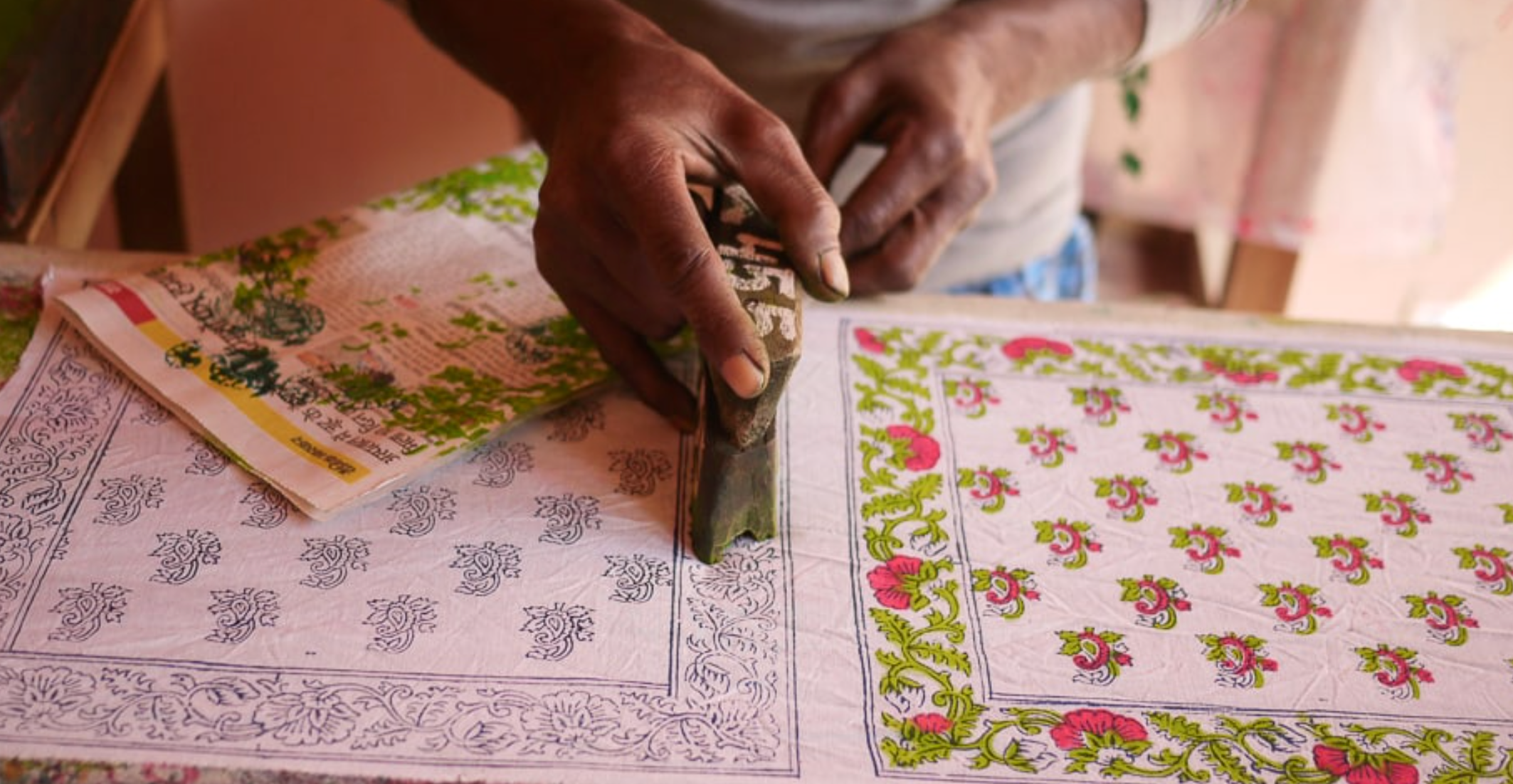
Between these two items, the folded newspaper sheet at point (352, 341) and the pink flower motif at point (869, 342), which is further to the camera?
the pink flower motif at point (869, 342)

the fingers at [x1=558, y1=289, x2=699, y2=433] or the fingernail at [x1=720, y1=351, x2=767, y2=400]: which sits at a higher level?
the fingernail at [x1=720, y1=351, x2=767, y2=400]

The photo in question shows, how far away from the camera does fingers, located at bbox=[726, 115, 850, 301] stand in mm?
780

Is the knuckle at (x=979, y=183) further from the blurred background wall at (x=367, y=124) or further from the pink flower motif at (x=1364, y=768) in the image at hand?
the blurred background wall at (x=367, y=124)

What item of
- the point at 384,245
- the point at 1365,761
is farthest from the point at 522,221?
the point at 1365,761

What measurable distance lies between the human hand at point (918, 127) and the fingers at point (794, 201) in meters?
0.14

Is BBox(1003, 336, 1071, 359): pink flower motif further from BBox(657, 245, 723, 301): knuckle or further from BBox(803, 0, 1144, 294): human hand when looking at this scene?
BBox(657, 245, 723, 301): knuckle

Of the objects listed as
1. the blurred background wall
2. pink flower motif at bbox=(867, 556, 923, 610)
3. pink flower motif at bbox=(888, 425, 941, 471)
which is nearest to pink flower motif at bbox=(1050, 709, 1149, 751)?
pink flower motif at bbox=(867, 556, 923, 610)

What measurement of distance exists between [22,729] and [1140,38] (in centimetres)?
97

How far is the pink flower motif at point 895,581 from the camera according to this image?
0.74 m

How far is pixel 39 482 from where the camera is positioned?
76 centimetres

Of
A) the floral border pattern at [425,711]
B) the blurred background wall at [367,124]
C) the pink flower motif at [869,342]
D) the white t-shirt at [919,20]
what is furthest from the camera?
the blurred background wall at [367,124]

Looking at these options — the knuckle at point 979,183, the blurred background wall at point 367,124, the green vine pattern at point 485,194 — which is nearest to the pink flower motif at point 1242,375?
the knuckle at point 979,183

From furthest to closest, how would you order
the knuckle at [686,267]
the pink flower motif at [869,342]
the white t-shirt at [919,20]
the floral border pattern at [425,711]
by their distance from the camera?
1. the white t-shirt at [919,20]
2. the pink flower motif at [869,342]
3. the knuckle at [686,267]
4. the floral border pattern at [425,711]

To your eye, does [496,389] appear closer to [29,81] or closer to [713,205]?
[713,205]
